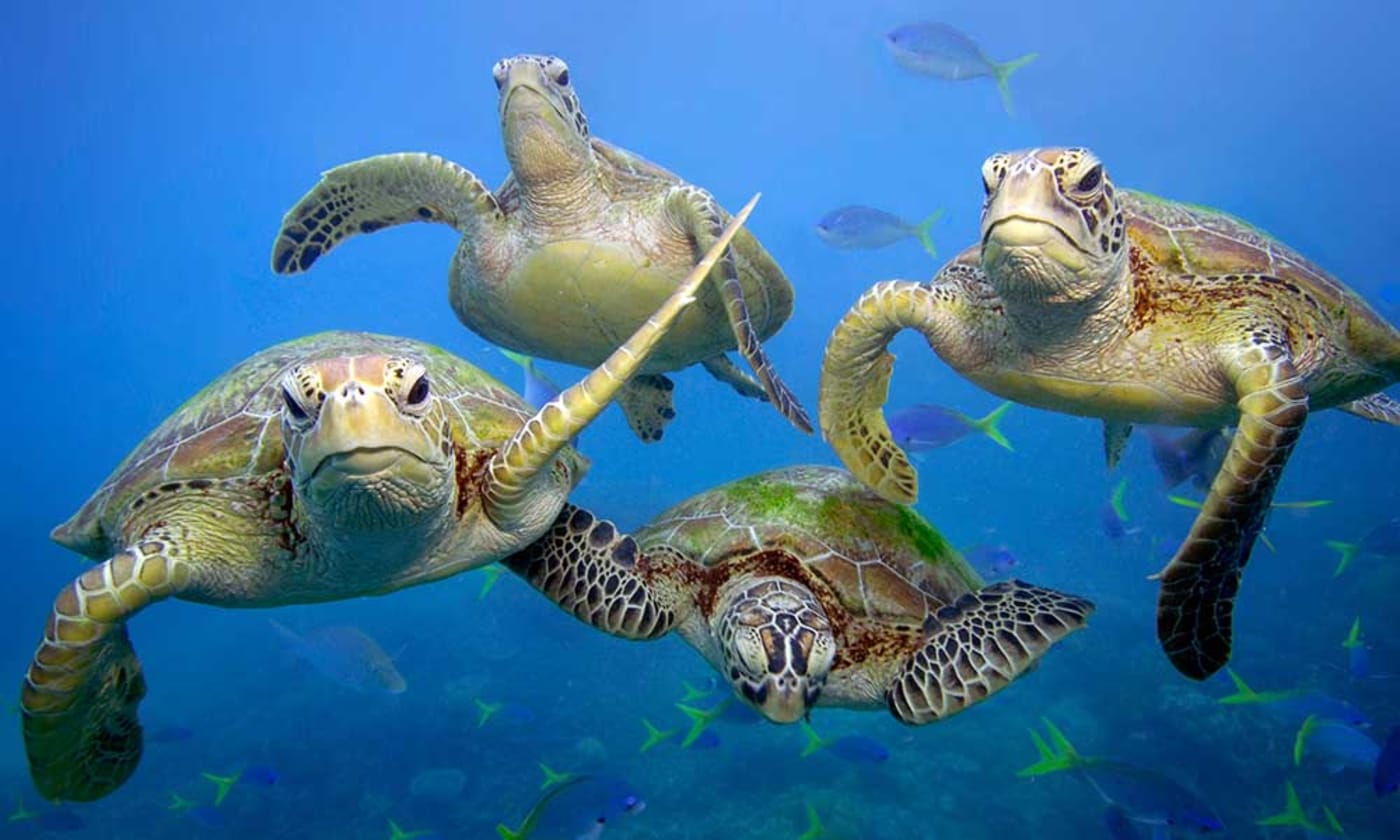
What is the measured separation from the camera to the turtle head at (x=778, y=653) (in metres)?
3.13

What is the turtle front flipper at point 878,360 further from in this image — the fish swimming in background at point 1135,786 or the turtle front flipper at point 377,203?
the fish swimming in background at point 1135,786

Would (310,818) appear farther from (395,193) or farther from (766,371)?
(766,371)

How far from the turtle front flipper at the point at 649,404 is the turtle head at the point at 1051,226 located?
3767 millimetres

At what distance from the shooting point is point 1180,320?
11.0 ft

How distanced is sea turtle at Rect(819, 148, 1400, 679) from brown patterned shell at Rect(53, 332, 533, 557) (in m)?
1.80

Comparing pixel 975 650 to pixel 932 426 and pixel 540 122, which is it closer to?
pixel 540 122

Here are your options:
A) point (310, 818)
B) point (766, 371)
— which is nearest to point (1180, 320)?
point (766, 371)

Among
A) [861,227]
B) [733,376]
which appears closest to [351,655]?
[733,376]

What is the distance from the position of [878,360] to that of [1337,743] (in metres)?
6.74

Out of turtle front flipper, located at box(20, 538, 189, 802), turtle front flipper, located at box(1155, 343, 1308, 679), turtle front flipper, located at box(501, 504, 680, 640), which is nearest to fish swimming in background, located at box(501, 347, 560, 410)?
turtle front flipper, located at box(501, 504, 680, 640)

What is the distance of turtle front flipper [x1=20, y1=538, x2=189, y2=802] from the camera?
2.62 m

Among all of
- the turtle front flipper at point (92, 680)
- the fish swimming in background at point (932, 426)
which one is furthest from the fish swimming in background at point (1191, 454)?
the turtle front flipper at point (92, 680)

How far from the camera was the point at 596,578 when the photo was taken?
3.58 metres

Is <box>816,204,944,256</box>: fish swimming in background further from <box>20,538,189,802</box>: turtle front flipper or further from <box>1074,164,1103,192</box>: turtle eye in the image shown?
<box>20,538,189,802</box>: turtle front flipper
